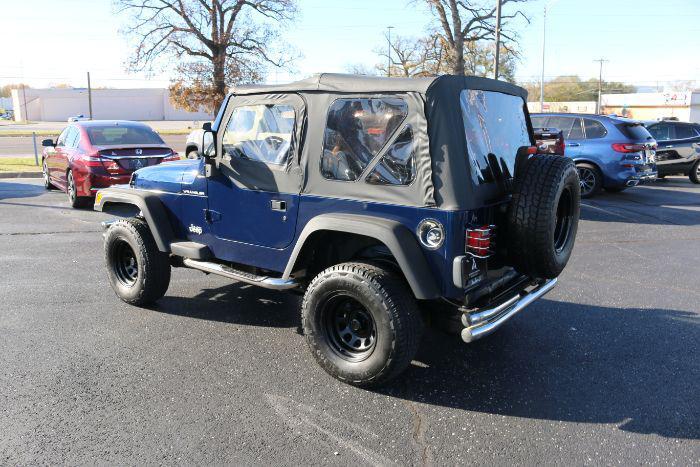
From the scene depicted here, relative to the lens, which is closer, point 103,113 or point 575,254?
point 575,254

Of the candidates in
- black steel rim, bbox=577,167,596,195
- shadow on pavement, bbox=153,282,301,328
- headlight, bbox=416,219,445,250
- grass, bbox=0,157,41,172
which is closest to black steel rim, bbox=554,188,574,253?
headlight, bbox=416,219,445,250

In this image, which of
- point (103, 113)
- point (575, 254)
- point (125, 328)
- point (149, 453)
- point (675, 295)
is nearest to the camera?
point (149, 453)

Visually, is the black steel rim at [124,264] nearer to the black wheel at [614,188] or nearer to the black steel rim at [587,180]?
the black steel rim at [587,180]

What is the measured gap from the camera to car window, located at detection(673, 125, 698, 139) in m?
14.6

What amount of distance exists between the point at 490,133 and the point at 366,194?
3.27 ft

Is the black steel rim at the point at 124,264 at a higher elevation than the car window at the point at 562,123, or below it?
below

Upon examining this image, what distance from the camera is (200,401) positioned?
3592mm

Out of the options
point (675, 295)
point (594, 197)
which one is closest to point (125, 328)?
point (675, 295)

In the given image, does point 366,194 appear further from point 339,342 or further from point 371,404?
point 371,404

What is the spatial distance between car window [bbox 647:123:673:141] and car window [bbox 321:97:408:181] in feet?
43.6

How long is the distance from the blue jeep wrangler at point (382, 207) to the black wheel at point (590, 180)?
7.71 metres

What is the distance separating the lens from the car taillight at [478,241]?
3.44 metres

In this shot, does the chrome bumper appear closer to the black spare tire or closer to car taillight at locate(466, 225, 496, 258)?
the black spare tire

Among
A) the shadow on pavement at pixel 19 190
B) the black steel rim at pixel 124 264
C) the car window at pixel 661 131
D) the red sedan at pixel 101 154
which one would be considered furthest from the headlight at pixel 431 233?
the car window at pixel 661 131
